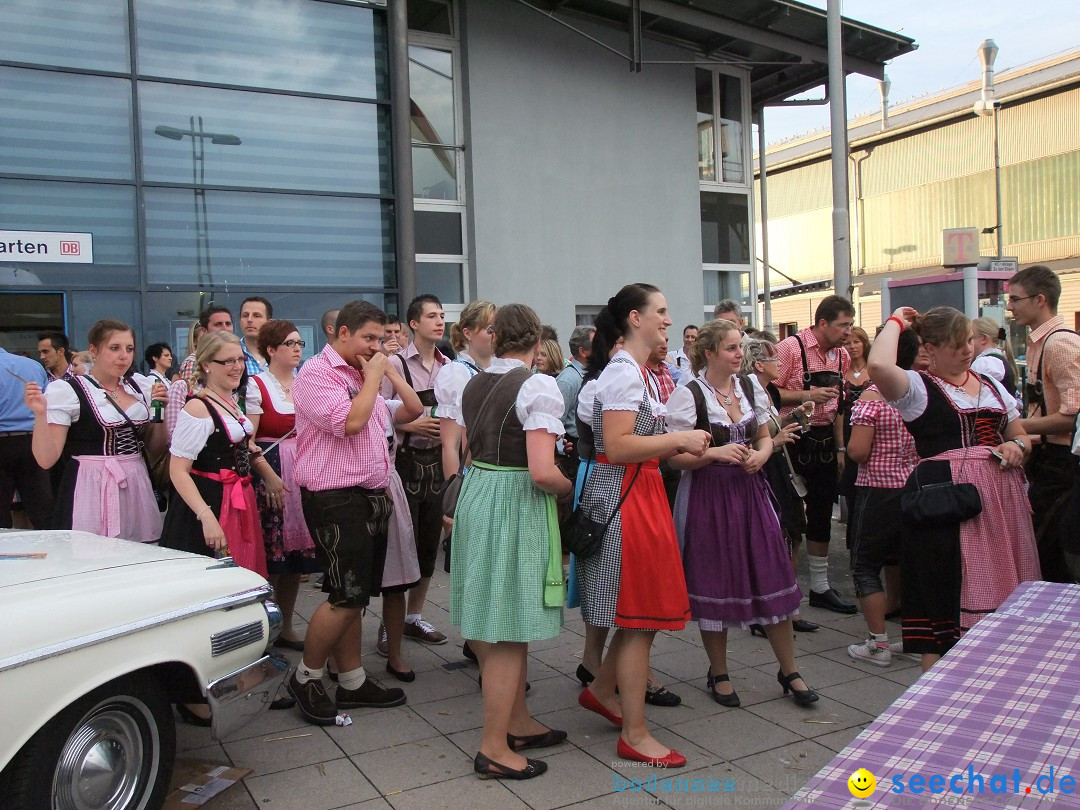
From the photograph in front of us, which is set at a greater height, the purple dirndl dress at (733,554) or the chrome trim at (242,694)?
the purple dirndl dress at (733,554)

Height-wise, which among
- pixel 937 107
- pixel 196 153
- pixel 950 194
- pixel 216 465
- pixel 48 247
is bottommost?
pixel 216 465

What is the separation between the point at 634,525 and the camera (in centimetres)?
373

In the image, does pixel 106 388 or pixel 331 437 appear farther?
pixel 106 388

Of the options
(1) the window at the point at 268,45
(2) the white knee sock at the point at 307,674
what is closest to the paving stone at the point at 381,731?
(2) the white knee sock at the point at 307,674

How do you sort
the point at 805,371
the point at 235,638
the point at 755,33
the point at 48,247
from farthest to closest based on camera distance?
the point at 755,33, the point at 48,247, the point at 805,371, the point at 235,638

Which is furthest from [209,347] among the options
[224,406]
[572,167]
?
[572,167]

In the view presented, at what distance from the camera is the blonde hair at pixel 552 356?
689cm

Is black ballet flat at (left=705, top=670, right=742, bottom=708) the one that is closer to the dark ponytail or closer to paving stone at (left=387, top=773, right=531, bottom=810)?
paving stone at (left=387, top=773, right=531, bottom=810)

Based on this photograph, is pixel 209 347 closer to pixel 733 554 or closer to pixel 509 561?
pixel 509 561

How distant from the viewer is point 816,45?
14734 millimetres

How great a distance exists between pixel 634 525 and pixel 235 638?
1.60 m

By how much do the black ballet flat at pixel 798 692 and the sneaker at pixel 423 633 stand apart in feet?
6.73

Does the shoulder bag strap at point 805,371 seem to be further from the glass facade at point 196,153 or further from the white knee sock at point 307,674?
the glass facade at point 196,153

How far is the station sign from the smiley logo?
10.4 metres
